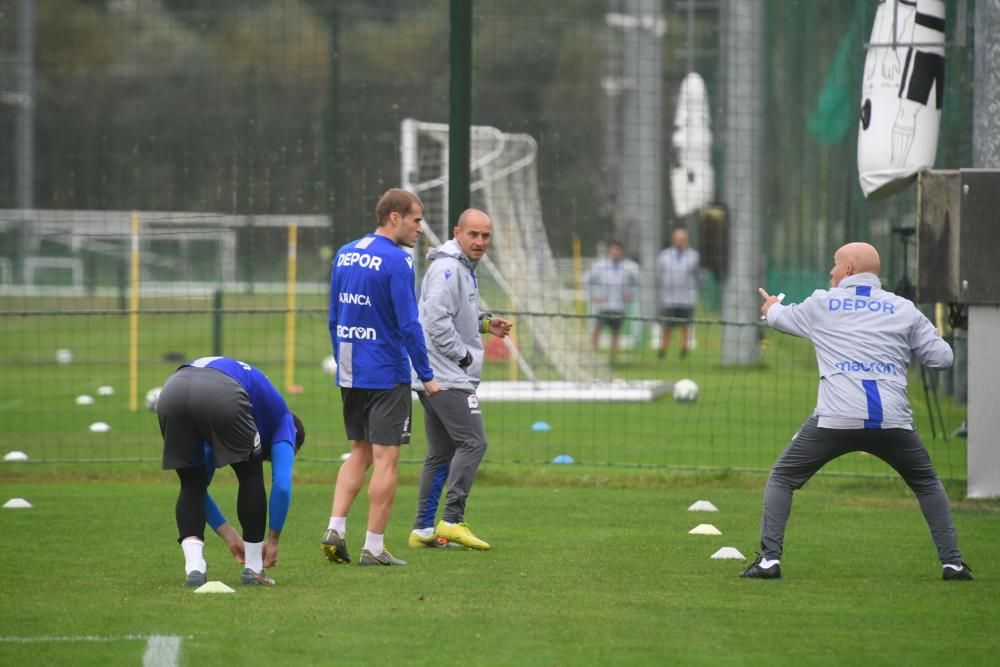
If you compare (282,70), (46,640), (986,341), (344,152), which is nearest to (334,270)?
(46,640)

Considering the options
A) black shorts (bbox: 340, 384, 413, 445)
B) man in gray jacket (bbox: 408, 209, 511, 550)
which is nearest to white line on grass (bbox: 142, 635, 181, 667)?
black shorts (bbox: 340, 384, 413, 445)

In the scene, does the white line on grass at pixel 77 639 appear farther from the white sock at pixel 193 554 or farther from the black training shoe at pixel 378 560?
the black training shoe at pixel 378 560

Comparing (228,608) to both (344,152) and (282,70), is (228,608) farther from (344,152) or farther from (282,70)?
(282,70)

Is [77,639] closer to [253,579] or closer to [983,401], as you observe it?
[253,579]

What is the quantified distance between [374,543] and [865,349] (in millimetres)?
2695

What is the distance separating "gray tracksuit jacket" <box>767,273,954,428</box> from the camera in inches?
309

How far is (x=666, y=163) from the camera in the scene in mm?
34188

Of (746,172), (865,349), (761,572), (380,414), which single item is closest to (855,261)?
(865,349)

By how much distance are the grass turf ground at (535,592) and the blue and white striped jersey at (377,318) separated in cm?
102

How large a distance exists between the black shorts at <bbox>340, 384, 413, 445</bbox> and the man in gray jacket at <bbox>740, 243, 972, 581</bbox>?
6.26 feet

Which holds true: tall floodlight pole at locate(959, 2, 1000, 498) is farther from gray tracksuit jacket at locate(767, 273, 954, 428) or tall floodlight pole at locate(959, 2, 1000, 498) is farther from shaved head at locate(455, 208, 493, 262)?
shaved head at locate(455, 208, 493, 262)

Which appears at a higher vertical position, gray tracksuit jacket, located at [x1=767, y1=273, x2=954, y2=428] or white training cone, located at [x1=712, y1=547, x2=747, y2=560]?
gray tracksuit jacket, located at [x1=767, y1=273, x2=954, y2=428]

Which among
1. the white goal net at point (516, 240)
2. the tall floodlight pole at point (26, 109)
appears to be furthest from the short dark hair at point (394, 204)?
the tall floodlight pole at point (26, 109)

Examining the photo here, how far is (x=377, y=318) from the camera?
838 cm
